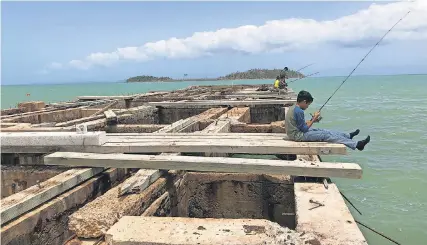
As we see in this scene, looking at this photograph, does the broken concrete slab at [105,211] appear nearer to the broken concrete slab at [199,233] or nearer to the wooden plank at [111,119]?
the broken concrete slab at [199,233]

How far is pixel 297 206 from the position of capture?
4.02 meters

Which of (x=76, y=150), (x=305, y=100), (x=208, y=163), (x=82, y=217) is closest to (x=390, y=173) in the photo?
(x=305, y=100)

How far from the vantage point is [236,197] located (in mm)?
5758

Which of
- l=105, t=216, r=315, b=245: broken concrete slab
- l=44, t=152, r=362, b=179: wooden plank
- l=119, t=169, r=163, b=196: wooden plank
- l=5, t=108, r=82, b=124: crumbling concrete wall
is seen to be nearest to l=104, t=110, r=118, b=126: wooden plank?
l=5, t=108, r=82, b=124: crumbling concrete wall

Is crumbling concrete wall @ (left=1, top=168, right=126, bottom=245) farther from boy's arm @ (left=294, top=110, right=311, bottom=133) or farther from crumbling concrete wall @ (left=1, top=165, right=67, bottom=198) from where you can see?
boy's arm @ (left=294, top=110, right=311, bottom=133)

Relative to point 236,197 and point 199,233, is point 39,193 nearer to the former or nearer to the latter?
point 199,233

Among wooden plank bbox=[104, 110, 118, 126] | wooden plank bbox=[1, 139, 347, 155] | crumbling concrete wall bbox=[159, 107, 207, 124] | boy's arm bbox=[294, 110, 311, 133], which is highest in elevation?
boy's arm bbox=[294, 110, 311, 133]

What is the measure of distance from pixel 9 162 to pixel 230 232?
4637mm

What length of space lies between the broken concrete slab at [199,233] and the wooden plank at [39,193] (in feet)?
3.88

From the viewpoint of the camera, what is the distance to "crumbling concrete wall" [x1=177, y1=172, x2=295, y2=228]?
18.1ft

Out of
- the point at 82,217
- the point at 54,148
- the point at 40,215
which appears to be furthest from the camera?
the point at 54,148

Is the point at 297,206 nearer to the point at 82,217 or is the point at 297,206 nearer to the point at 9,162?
the point at 82,217

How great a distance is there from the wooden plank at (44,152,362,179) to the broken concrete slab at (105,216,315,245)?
1211 millimetres

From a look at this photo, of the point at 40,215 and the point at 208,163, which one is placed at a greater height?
the point at 208,163
